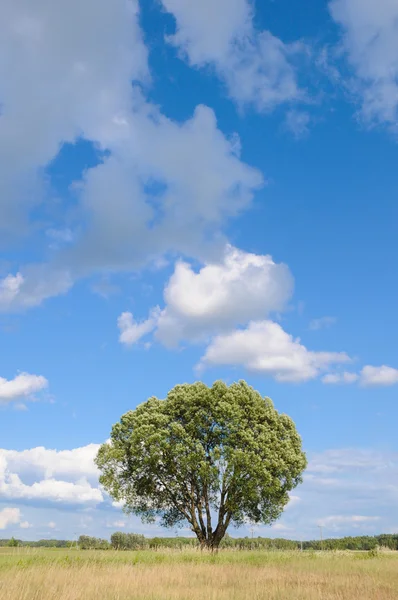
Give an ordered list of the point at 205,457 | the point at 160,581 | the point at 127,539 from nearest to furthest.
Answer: the point at 160,581 < the point at 205,457 < the point at 127,539

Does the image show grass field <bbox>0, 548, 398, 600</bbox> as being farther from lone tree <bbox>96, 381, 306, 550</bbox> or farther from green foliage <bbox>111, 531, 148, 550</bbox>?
green foliage <bbox>111, 531, 148, 550</bbox>

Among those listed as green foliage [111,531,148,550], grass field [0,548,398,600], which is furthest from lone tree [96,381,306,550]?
grass field [0,548,398,600]

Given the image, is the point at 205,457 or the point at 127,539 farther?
the point at 127,539

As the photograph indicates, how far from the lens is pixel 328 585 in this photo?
54.3ft

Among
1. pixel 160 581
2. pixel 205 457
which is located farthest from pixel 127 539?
pixel 160 581

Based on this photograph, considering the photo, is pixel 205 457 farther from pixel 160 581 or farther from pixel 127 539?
pixel 160 581

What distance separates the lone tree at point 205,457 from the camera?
37469 millimetres

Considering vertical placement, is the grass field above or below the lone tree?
below

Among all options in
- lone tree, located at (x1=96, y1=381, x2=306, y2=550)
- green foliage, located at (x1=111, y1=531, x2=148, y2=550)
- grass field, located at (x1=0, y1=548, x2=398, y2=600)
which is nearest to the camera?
grass field, located at (x1=0, y1=548, x2=398, y2=600)

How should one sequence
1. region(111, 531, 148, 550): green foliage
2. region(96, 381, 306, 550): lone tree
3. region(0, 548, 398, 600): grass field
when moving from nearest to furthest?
1. region(0, 548, 398, 600): grass field
2. region(96, 381, 306, 550): lone tree
3. region(111, 531, 148, 550): green foliage

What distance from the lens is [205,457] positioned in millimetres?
37688

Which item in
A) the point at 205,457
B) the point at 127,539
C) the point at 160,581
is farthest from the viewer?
the point at 127,539

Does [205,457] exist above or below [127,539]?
above

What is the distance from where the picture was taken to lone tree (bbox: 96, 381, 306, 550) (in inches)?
1475
